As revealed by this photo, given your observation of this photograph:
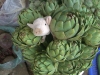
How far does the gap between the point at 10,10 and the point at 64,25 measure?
0.72 meters

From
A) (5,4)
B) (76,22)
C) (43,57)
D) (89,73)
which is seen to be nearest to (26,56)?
(43,57)

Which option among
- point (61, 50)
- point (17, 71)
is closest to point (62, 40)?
point (61, 50)

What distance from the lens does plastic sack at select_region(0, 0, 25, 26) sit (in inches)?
43.2

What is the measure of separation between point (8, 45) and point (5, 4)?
0.21m

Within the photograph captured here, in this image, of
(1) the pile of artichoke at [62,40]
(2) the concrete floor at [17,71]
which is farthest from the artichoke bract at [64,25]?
(2) the concrete floor at [17,71]

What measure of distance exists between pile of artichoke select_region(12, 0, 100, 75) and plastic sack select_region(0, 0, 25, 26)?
0.59m

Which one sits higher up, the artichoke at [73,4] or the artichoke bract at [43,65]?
the artichoke at [73,4]

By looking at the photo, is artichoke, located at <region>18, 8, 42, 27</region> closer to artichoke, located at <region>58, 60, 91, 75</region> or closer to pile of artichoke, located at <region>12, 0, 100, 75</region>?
pile of artichoke, located at <region>12, 0, 100, 75</region>

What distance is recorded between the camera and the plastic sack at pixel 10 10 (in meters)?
1.10

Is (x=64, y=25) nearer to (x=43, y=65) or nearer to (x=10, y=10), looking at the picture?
(x=43, y=65)

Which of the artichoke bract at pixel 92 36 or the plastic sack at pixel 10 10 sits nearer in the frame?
the artichoke bract at pixel 92 36

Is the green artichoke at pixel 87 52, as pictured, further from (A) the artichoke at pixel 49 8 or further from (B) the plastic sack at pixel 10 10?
(B) the plastic sack at pixel 10 10

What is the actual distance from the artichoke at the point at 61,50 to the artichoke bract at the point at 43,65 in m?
0.02

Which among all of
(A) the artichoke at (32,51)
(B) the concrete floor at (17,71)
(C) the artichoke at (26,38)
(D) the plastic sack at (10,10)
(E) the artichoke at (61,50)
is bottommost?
(B) the concrete floor at (17,71)
